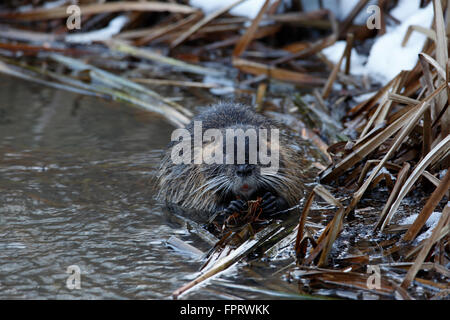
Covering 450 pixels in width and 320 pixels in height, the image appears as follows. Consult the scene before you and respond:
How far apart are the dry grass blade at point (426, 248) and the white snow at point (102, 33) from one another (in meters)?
6.57

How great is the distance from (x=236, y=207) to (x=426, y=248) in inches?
54.1

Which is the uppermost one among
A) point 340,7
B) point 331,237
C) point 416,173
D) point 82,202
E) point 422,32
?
point 340,7

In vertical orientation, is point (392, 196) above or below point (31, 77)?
below

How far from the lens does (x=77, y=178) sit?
4.82 m

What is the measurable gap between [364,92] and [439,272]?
3.21 m

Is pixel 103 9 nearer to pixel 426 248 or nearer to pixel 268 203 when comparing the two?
pixel 268 203

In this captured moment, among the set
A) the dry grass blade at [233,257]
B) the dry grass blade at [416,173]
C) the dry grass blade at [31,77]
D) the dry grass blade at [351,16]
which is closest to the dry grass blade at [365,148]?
the dry grass blade at [416,173]

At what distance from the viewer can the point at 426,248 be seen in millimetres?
3080

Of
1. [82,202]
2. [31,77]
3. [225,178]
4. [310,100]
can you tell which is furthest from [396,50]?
[31,77]

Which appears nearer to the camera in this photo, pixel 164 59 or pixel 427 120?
pixel 427 120

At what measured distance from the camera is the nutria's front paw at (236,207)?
4.14 meters

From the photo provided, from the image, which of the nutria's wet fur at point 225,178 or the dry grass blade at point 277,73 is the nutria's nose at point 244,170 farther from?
the dry grass blade at point 277,73
